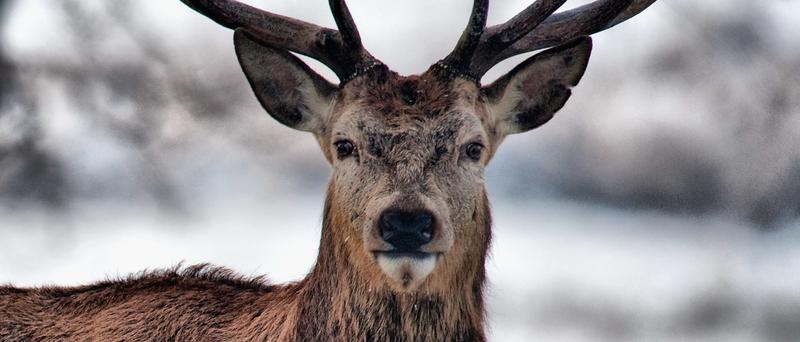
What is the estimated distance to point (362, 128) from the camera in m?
6.66

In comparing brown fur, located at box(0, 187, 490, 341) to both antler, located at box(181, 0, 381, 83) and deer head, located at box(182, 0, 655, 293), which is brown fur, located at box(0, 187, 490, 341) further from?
antler, located at box(181, 0, 381, 83)

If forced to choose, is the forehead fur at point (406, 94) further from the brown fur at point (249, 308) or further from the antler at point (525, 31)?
the brown fur at point (249, 308)

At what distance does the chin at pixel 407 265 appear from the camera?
5.98 m

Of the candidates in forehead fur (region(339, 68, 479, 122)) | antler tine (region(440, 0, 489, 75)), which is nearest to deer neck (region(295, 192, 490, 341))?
forehead fur (region(339, 68, 479, 122))

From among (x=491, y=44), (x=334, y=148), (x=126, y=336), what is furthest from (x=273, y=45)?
(x=126, y=336)

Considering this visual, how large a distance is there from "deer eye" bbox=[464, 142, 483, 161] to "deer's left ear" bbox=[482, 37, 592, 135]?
21.3 inches

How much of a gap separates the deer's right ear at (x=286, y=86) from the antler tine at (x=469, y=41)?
85 cm

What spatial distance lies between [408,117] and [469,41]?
837 millimetres

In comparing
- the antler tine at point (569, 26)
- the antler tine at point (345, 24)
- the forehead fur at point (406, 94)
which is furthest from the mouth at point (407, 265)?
the antler tine at point (569, 26)

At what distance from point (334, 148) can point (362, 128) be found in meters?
0.34

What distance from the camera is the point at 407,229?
19.4ft

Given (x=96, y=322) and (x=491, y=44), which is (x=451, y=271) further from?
(x=96, y=322)

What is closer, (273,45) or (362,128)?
(362,128)

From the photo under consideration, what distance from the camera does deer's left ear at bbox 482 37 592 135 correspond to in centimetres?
728
